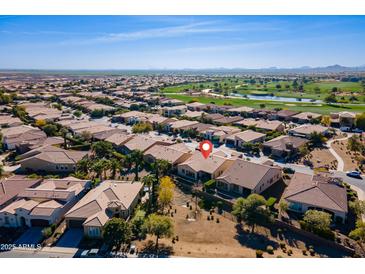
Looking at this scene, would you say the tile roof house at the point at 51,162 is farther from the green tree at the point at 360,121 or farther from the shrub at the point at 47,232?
the green tree at the point at 360,121

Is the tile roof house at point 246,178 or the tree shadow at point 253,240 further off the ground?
the tile roof house at point 246,178

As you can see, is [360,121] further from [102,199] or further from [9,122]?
[9,122]

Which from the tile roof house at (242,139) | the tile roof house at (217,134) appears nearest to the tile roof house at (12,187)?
the tile roof house at (217,134)

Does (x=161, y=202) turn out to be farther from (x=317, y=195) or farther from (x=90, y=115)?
(x=90, y=115)

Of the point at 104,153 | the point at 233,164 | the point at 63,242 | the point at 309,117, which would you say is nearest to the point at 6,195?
the point at 63,242

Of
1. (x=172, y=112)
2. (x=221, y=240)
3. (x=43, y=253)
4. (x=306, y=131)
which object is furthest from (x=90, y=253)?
(x=172, y=112)

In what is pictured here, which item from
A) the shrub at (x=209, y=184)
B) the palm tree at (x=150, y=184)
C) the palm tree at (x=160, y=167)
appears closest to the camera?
the palm tree at (x=150, y=184)

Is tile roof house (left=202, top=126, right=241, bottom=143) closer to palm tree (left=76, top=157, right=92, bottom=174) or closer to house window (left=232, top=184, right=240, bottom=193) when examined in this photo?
house window (left=232, top=184, right=240, bottom=193)
